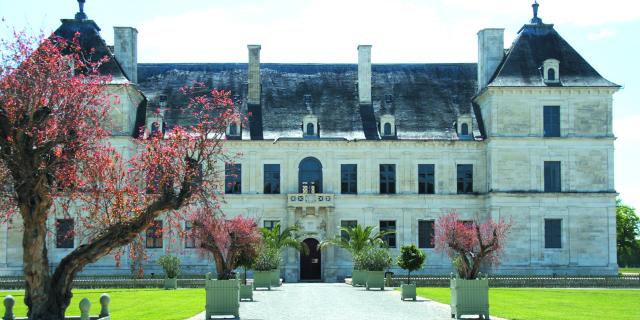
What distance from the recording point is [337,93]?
59.9 m

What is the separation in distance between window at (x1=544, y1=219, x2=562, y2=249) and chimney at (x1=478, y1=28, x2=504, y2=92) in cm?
966

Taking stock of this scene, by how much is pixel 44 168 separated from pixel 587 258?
4147 centimetres

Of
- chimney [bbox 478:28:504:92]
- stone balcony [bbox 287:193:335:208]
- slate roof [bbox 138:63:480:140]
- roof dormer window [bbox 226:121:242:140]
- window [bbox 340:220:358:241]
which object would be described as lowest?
window [bbox 340:220:358:241]

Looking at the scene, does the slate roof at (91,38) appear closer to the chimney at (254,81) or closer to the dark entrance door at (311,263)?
the chimney at (254,81)

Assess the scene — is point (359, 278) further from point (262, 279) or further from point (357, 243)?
point (262, 279)

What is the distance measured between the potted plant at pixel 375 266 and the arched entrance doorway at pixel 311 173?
13.2 m

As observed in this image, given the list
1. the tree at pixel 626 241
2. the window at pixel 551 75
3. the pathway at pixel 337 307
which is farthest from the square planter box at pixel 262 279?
the tree at pixel 626 241

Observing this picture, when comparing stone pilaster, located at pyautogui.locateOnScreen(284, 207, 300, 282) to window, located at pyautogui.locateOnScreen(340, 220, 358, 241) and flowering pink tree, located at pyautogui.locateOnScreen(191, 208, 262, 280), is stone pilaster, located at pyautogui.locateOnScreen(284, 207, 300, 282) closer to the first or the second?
window, located at pyautogui.locateOnScreen(340, 220, 358, 241)

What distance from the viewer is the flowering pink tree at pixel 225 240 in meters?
29.5

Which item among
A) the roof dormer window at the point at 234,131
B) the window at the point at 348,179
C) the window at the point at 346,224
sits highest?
the roof dormer window at the point at 234,131

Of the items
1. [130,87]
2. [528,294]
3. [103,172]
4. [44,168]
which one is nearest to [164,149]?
[103,172]

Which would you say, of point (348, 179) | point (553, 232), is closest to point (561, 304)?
point (553, 232)

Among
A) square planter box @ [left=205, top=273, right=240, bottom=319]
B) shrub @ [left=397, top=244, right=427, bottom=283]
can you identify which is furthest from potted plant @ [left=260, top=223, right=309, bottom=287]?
square planter box @ [left=205, top=273, right=240, bottom=319]

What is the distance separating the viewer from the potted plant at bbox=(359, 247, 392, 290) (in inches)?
1677
